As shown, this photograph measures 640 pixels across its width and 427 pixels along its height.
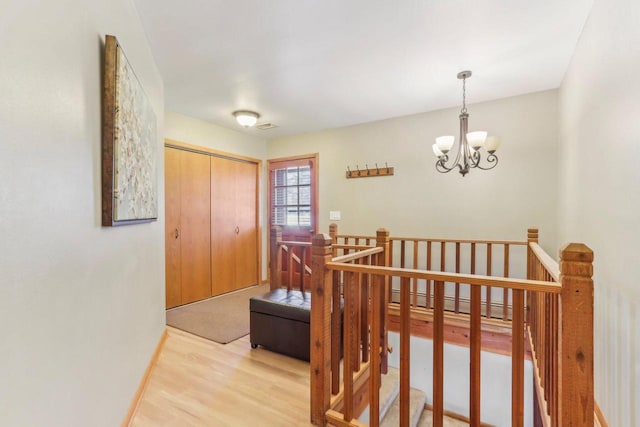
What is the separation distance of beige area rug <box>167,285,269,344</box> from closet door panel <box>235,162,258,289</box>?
552 mm

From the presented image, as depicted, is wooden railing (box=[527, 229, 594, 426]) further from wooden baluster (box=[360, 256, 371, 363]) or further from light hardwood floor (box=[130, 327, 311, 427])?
light hardwood floor (box=[130, 327, 311, 427])

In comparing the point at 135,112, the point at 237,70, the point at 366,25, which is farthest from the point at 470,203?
the point at 135,112

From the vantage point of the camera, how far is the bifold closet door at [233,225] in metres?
4.09

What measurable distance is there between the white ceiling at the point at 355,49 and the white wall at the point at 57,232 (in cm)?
65

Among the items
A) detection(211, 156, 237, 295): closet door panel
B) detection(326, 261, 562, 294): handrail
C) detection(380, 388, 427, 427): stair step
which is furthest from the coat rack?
detection(326, 261, 562, 294): handrail

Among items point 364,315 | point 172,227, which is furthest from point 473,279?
point 172,227

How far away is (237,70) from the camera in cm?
256

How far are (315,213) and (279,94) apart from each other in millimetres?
1912

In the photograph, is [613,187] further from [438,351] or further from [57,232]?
[57,232]

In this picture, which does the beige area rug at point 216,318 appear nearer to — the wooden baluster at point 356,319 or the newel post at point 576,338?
the wooden baluster at point 356,319

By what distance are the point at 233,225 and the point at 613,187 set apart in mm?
3967

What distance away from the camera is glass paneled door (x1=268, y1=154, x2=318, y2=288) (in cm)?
455

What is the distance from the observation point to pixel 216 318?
323 centimetres

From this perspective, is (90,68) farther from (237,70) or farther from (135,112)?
(237,70)
